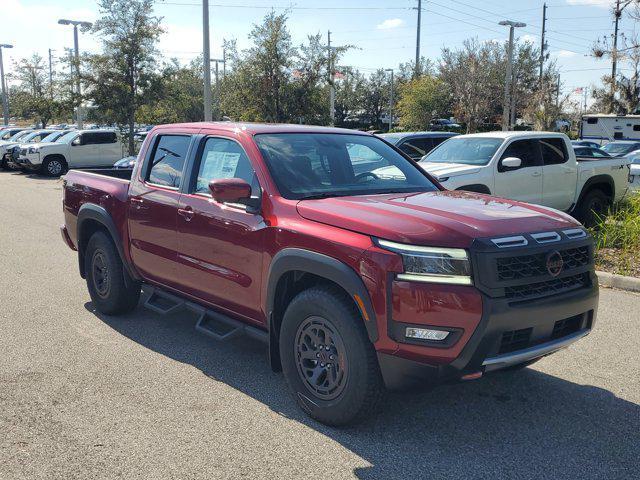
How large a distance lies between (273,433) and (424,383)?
980 millimetres

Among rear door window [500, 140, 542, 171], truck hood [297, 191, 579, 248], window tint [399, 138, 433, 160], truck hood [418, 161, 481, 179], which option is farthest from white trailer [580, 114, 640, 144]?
truck hood [297, 191, 579, 248]

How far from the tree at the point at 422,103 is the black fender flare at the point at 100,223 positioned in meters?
31.5

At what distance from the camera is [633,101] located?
36.4 meters

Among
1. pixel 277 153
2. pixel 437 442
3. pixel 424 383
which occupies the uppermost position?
pixel 277 153

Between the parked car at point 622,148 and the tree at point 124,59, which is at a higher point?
the tree at point 124,59

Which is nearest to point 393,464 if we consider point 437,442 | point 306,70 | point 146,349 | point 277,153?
point 437,442

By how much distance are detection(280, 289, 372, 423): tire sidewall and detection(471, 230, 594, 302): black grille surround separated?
0.74 m

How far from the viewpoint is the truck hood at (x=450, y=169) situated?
965cm

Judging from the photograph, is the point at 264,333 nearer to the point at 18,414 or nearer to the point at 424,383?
the point at 424,383

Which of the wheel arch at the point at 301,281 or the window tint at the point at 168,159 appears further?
the window tint at the point at 168,159

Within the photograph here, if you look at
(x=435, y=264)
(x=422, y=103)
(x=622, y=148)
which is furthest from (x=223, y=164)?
(x=422, y=103)

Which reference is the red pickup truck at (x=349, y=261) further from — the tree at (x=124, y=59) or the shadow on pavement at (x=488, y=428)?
the tree at (x=124, y=59)

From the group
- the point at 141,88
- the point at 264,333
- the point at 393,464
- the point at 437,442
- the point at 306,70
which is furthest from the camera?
the point at 141,88

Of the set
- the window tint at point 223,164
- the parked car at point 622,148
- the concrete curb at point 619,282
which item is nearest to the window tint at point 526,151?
the concrete curb at point 619,282
